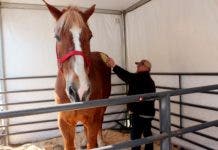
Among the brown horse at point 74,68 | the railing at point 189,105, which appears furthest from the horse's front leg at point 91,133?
the railing at point 189,105

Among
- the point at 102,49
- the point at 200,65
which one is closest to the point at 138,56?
the point at 102,49

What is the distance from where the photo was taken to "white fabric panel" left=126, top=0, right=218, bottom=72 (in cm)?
287

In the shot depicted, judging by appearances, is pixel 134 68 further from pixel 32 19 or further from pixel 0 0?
pixel 0 0

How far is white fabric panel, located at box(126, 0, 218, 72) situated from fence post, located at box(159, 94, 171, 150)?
1.64 meters

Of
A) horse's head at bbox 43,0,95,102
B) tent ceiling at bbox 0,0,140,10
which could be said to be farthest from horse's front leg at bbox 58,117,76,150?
tent ceiling at bbox 0,0,140,10

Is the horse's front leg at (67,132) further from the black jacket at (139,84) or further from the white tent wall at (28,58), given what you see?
the white tent wall at (28,58)

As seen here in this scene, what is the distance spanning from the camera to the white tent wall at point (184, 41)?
287 centimetres

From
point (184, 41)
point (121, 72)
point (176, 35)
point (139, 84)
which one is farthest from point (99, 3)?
point (139, 84)

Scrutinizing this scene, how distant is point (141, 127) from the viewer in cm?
281

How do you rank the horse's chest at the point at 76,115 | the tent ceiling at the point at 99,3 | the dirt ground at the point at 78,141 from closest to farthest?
the horse's chest at the point at 76,115
the dirt ground at the point at 78,141
the tent ceiling at the point at 99,3

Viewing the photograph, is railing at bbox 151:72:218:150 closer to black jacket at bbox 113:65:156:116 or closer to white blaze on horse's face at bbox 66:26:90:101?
black jacket at bbox 113:65:156:116

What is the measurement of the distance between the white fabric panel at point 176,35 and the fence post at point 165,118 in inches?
64.6

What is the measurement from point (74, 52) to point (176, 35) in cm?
208

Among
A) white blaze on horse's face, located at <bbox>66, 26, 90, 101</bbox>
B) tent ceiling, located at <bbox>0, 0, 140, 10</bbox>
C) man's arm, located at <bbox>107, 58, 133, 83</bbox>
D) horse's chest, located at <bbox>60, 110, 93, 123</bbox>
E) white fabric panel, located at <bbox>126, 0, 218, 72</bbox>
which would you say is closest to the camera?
white blaze on horse's face, located at <bbox>66, 26, 90, 101</bbox>
